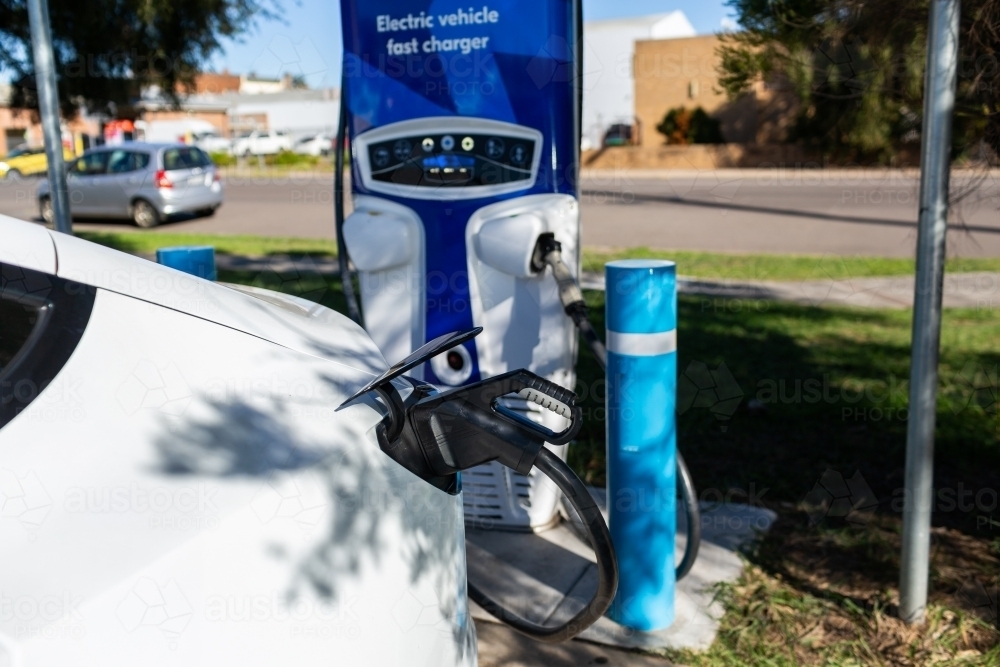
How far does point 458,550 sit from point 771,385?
4.19 m

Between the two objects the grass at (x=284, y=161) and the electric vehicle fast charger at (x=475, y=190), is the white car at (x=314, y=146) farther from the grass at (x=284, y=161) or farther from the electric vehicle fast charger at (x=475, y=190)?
the electric vehicle fast charger at (x=475, y=190)

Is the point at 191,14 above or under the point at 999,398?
above

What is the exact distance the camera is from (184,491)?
129cm

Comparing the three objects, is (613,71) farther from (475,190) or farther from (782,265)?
(475,190)

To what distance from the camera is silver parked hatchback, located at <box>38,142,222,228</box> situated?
16.4 metres

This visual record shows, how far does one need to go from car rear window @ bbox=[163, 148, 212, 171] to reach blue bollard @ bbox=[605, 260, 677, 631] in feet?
49.6

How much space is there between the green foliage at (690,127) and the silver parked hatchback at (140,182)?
17.0 meters

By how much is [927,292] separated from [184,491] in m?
2.33

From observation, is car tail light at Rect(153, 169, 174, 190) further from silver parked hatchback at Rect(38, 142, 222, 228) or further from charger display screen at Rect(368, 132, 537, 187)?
charger display screen at Rect(368, 132, 537, 187)

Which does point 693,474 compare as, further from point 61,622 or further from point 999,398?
point 61,622

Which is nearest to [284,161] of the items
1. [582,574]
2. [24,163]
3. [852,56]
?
[24,163]

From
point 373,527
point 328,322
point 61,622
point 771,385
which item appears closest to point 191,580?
point 61,622

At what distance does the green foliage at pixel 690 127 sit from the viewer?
29.4 metres

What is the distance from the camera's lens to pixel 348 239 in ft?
12.3
